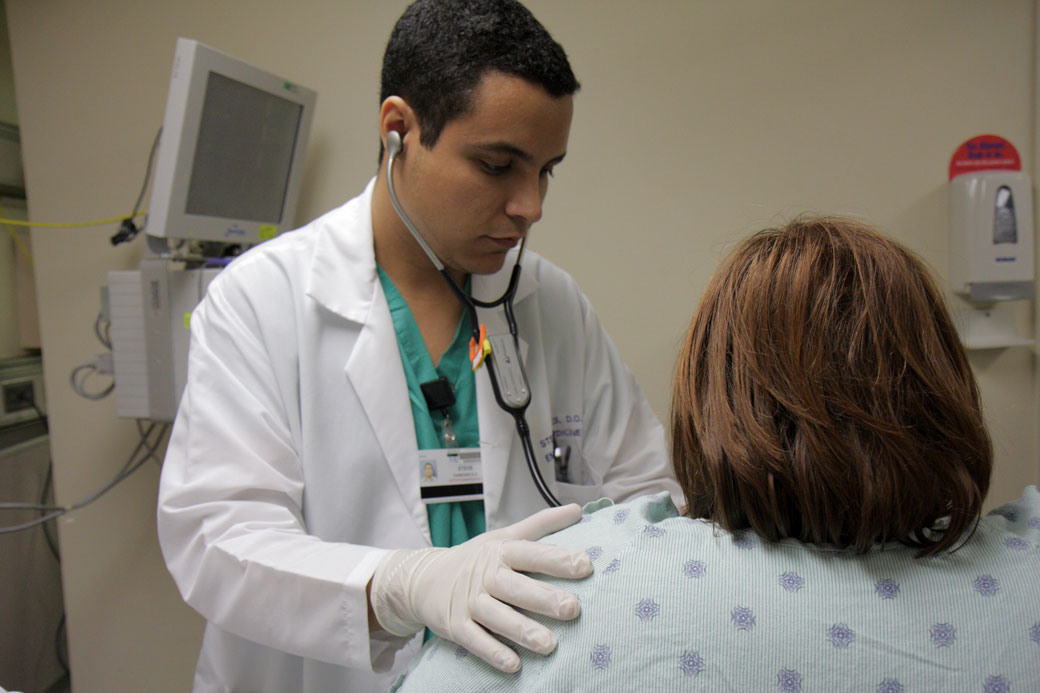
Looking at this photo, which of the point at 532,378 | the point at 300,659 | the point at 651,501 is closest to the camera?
the point at 651,501

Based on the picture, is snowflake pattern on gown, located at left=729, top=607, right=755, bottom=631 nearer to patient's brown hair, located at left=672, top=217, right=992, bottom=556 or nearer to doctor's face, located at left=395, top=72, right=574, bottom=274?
patient's brown hair, located at left=672, top=217, right=992, bottom=556

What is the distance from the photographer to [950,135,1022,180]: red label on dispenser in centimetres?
152

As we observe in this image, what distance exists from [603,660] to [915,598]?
24cm

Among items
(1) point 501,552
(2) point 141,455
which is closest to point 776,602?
(1) point 501,552

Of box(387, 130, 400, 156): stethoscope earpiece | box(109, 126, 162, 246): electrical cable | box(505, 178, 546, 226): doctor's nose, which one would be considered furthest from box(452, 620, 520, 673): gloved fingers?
box(109, 126, 162, 246): electrical cable

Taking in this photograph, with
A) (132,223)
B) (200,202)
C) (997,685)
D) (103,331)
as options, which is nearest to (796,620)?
(997,685)

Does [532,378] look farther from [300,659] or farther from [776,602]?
[776,602]

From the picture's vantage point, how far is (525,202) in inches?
38.5

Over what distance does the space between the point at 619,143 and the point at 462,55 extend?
2.67ft

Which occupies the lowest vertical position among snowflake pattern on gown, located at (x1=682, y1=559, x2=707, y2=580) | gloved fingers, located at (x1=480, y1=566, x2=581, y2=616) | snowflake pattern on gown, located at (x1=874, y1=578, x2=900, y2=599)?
gloved fingers, located at (x1=480, y1=566, x2=581, y2=616)

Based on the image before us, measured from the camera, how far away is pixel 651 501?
661 millimetres

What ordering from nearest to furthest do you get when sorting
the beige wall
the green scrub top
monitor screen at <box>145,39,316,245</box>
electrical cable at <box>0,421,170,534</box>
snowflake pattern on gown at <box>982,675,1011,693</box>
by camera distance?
snowflake pattern on gown at <box>982,675,1011,693</box> < the green scrub top < monitor screen at <box>145,39,316,245</box> < the beige wall < electrical cable at <box>0,421,170,534</box>

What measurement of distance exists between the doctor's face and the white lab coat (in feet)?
0.52

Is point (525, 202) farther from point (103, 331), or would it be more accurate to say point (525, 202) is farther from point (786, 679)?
point (103, 331)
